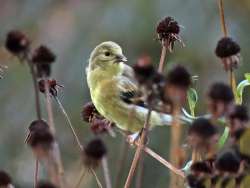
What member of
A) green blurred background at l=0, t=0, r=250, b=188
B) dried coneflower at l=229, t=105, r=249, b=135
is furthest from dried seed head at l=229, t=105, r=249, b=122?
green blurred background at l=0, t=0, r=250, b=188

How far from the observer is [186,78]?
0.95 meters

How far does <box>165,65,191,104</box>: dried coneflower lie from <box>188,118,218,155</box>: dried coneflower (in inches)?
1.6

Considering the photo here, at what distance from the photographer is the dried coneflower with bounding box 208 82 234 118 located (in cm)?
94

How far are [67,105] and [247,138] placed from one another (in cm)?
288

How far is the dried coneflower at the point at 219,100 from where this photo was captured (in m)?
0.94

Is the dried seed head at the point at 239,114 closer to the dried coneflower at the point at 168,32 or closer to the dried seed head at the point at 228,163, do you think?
the dried seed head at the point at 228,163

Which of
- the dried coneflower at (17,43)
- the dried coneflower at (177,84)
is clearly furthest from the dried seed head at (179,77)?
the dried coneflower at (17,43)

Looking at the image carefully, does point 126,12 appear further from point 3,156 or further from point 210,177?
point 210,177

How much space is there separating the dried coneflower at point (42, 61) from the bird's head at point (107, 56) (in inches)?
33.3

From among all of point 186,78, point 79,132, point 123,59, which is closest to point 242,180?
point 186,78

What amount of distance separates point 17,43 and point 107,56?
1033 millimetres

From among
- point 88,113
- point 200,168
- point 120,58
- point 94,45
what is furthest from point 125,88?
point 94,45

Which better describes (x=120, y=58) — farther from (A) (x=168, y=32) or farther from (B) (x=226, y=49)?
(B) (x=226, y=49)

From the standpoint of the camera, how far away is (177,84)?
0.93 m
